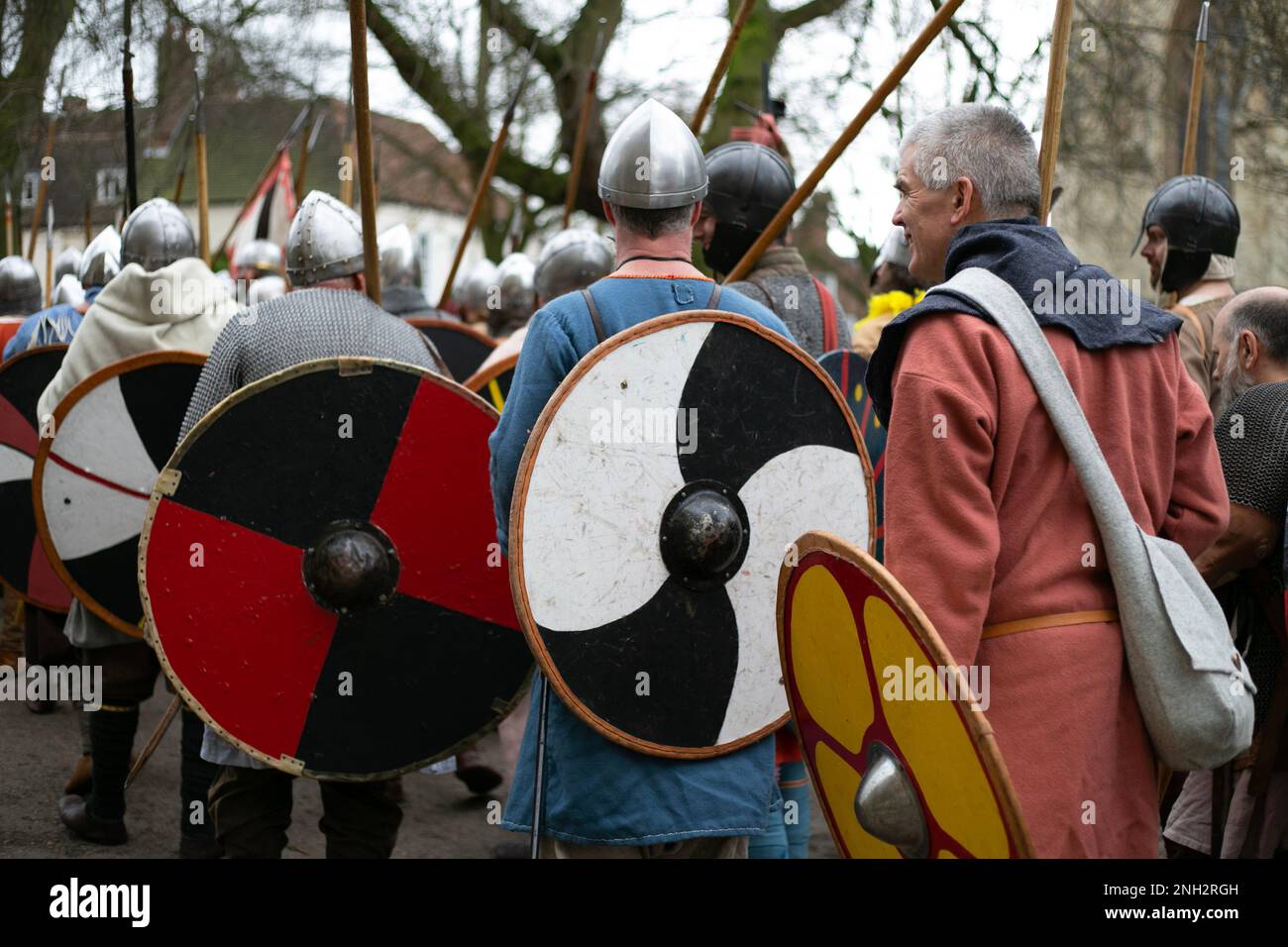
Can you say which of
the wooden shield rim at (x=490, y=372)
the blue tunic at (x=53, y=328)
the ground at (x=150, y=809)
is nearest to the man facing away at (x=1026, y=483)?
the wooden shield rim at (x=490, y=372)

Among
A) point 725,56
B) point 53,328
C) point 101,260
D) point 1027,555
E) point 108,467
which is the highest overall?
point 725,56

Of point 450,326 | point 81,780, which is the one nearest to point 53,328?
point 450,326

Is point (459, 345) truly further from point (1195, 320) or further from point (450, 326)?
point (1195, 320)

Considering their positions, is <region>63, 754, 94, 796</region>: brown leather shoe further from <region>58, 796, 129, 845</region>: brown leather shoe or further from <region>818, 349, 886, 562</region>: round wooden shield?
<region>818, 349, 886, 562</region>: round wooden shield

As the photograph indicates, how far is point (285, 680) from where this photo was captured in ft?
9.77

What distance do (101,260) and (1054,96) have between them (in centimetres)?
432

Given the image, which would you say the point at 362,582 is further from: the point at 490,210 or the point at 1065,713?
the point at 490,210

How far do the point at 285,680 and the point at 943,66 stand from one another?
7.22 m

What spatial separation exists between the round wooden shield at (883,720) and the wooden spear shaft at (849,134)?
1369mm

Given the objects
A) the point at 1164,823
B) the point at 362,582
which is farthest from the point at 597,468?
the point at 1164,823

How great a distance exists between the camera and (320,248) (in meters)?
3.50

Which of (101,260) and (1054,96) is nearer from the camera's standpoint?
(1054,96)

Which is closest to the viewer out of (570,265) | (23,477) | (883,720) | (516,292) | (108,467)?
(883,720)

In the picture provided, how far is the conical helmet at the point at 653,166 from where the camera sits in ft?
8.90
